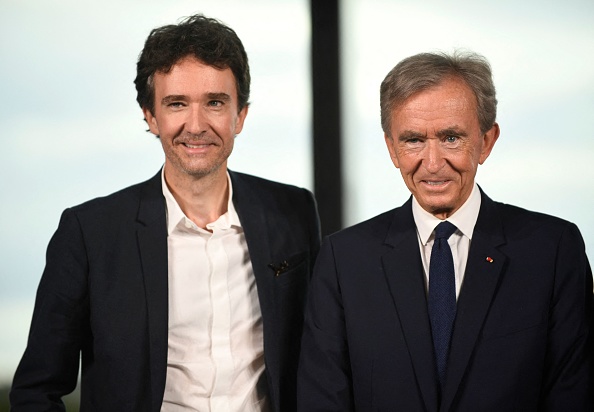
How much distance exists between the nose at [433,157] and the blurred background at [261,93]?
158 centimetres

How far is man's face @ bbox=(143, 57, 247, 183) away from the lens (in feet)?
8.57

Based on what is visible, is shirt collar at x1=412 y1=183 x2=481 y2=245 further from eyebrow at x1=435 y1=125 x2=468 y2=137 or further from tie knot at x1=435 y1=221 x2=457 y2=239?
eyebrow at x1=435 y1=125 x2=468 y2=137

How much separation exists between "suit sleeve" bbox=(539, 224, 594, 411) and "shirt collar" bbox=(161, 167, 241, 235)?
943mm

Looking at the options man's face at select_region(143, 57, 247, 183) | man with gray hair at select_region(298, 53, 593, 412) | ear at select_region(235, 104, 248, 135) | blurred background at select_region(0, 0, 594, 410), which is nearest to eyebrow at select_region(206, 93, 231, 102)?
man's face at select_region(143, 57, 247, 183)

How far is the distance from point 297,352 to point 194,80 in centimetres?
84

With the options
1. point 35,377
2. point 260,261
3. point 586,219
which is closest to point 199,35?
→ point 260,261

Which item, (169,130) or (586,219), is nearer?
(169,130)

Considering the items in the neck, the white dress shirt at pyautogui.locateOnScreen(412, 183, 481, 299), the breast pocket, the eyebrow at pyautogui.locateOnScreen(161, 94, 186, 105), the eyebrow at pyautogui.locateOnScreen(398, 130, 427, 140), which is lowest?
the breast pocket

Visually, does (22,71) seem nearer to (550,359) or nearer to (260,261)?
(260,261)

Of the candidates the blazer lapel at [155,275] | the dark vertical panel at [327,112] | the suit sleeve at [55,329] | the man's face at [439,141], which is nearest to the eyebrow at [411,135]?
the man's face at [439,141]

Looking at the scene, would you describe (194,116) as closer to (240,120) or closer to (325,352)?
(240,120)

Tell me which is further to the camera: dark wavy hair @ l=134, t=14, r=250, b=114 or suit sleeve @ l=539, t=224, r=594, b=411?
dark wavy hair @ l=134, t=14, r=250, b=114

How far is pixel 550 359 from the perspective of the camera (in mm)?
2291

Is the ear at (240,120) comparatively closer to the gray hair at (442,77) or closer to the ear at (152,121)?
the ear at (152,121)
